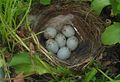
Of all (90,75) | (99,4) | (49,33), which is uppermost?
(99,4)

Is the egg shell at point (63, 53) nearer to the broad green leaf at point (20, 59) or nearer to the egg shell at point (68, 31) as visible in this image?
the egg shell at point (68, 31)

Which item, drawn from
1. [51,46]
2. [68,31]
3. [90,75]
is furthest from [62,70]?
[68,31]

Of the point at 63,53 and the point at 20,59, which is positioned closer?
the point at 20,59

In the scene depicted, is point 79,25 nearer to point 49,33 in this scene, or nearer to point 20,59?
point 49,33

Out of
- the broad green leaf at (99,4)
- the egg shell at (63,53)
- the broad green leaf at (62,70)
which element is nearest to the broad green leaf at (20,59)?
the broad green leaf at (62,70)

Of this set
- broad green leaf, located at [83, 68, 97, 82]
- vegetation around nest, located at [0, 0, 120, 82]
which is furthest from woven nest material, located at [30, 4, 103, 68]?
broad green leaf, located at [83, 68, 97, 82]

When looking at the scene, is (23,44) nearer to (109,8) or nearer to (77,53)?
(77,53)

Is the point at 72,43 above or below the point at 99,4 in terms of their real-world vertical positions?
below

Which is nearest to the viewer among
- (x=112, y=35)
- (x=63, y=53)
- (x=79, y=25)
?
(x=112, y=35)
